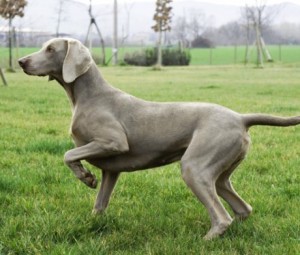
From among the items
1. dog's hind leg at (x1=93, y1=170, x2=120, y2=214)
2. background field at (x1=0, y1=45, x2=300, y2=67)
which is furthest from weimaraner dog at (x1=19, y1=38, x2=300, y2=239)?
background field at (x1=0, y1=45, x2=300, y2=67)

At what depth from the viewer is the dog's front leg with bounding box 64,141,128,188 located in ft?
13.7

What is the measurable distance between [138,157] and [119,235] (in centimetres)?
59

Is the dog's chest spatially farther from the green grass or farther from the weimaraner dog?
the green grass

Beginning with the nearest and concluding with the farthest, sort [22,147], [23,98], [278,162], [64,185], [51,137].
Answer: [64,185], [278,162], [22,147], [51,137], [23,98]

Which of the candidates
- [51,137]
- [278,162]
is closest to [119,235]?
[278,162]

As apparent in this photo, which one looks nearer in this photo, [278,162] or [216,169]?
[216,169]

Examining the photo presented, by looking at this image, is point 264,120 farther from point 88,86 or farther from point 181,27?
point 181,27

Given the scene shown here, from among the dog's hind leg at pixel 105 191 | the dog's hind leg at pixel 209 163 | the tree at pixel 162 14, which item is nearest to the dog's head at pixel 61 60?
the dog's hind leg at pixel 105 191

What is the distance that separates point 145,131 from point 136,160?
0.23 meters

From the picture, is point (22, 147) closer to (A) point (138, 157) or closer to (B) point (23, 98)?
(A) point (138, 157)

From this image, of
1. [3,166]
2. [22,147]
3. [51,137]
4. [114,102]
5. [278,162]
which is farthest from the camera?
[51,137]

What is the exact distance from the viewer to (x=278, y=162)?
679 cm

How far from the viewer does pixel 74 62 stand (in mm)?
4336

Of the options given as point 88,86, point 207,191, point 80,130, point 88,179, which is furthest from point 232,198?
point 88,86
